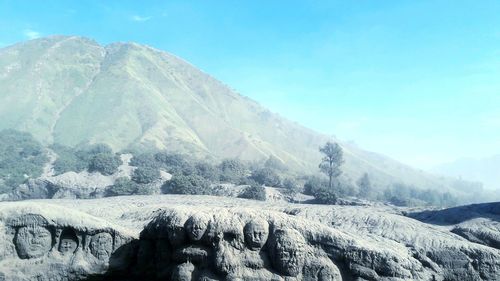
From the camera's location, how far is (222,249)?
8.94 m

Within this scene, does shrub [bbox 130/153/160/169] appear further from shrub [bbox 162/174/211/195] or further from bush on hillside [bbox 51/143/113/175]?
shrub [bbox 162/174/211/195]

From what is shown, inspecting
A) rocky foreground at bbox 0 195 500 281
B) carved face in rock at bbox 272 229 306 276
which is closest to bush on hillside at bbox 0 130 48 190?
rocky foreground at bbox 0 195 500 281

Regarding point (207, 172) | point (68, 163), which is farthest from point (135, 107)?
point (207, 172)

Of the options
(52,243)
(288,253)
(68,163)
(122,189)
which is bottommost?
(122,189)

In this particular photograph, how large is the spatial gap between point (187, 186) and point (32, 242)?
2717cm

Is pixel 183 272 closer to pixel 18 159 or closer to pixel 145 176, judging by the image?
pixel 145 176

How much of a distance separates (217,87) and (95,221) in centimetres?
14145

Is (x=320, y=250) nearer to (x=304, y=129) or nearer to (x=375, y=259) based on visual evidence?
(x=375, y=259)

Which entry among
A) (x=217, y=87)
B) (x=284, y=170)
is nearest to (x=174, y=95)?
(x=217, y=87)

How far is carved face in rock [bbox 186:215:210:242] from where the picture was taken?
9102 millimetres

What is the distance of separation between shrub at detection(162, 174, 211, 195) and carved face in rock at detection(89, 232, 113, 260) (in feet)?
85.9

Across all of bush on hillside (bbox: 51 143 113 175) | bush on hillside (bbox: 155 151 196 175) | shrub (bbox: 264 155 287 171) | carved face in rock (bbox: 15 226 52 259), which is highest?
shrub (bbox: 264 155 287 171)

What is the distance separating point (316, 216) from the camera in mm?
13422

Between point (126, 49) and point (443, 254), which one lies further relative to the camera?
point (126, 49)
